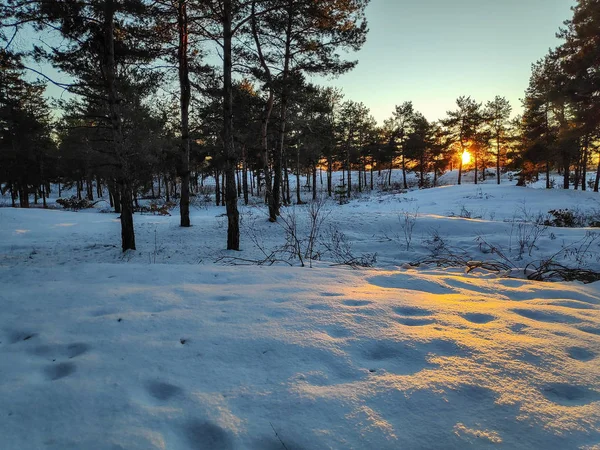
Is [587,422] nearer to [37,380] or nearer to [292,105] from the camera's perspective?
[37,380]

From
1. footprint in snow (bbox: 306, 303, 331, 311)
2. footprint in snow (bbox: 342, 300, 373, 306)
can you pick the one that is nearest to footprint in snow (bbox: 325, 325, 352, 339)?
footprint in snow (bbox: 306, 303, 331, 311)

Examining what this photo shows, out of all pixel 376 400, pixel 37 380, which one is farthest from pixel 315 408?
pixel 37 380

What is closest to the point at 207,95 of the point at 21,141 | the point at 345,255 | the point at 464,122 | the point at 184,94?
the point at 184,94

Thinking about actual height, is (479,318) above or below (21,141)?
below

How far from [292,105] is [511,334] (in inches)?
547

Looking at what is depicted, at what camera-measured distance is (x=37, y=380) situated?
1.64m

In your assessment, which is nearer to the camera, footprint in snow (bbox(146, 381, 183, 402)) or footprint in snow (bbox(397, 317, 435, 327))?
footprint in snow (bbox(146, 381, 183, 402))

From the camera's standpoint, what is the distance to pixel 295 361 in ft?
5.90

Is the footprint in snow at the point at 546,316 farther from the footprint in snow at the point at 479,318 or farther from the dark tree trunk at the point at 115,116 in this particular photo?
the dark tree trunk at the point at 115,116

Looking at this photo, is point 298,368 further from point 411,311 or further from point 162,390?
point 411,311

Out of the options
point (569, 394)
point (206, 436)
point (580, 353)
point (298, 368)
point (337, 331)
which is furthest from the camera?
point (337, 331)

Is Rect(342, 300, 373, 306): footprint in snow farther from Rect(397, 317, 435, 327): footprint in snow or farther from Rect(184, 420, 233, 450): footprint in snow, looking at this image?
Rect(184, 420, 233, 450): footprint in snow

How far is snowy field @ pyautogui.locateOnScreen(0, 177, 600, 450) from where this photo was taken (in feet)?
4.20

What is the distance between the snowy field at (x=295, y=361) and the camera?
128 centimetres
